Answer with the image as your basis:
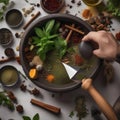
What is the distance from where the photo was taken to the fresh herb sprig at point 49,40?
1849 mm

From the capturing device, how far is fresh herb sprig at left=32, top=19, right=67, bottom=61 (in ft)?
6.07

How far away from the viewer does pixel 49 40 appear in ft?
6.10

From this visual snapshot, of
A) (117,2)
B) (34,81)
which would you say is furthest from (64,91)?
(117,2)

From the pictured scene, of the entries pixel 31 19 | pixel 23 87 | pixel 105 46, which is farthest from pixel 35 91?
pixel 105 46

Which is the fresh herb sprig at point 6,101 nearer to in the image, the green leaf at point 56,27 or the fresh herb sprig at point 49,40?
the fresh herb sprig at point 49,40

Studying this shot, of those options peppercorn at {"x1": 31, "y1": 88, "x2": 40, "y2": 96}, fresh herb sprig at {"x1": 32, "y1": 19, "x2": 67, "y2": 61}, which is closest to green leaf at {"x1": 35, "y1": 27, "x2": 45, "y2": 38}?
fresh herb sprig at {"x1": 32, "y1": 19, "x2": 67, "y2": 61}

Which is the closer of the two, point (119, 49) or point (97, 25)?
point (119, 49)

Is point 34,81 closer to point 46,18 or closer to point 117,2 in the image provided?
point 46,18

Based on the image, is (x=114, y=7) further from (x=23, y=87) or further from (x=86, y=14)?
(x=23, y=87)

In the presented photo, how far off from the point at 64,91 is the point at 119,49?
313 millimetres

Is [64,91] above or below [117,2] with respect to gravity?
below

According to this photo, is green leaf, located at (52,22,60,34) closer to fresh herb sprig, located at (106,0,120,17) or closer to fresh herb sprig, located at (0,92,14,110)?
fresh herb sprig, located at (106,0,120,17)

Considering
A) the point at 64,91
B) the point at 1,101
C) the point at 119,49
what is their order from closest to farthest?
1. the point at 119,49
2. the point at 64,91
3. the point at 1,101

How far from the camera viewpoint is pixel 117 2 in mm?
1870
